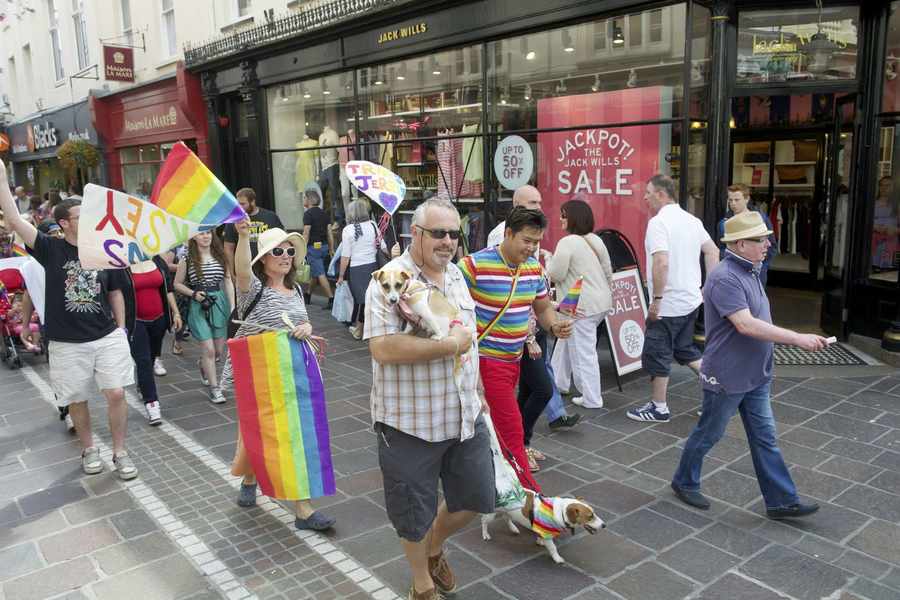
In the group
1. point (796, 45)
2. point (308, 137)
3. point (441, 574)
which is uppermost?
point (796, 45)

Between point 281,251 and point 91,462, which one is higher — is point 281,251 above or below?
above

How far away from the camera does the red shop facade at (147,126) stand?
14938mm

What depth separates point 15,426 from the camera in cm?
648

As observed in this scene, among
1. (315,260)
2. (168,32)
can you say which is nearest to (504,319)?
(315,260)

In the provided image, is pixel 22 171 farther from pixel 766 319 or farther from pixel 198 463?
pixel 766 319

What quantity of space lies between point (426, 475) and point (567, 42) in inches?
270

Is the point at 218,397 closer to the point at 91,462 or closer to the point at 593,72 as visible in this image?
the point at 91,462

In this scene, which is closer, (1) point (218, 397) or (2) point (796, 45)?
(1) point (218, 397)

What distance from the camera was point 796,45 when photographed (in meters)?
7.82

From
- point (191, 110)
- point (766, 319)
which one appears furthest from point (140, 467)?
point (191, 110)

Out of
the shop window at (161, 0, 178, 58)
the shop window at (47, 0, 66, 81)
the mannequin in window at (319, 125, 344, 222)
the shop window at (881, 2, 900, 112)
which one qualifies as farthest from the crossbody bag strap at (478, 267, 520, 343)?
the shop window at (47, 0, 66, 81)

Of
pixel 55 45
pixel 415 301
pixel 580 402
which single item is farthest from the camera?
pixel 55 45

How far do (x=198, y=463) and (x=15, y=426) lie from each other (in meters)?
2.30

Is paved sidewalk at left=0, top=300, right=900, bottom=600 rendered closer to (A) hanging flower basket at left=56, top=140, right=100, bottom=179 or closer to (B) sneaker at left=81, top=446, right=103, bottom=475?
(B) sneaker at left=81, top=446, right=103, bottom=475
